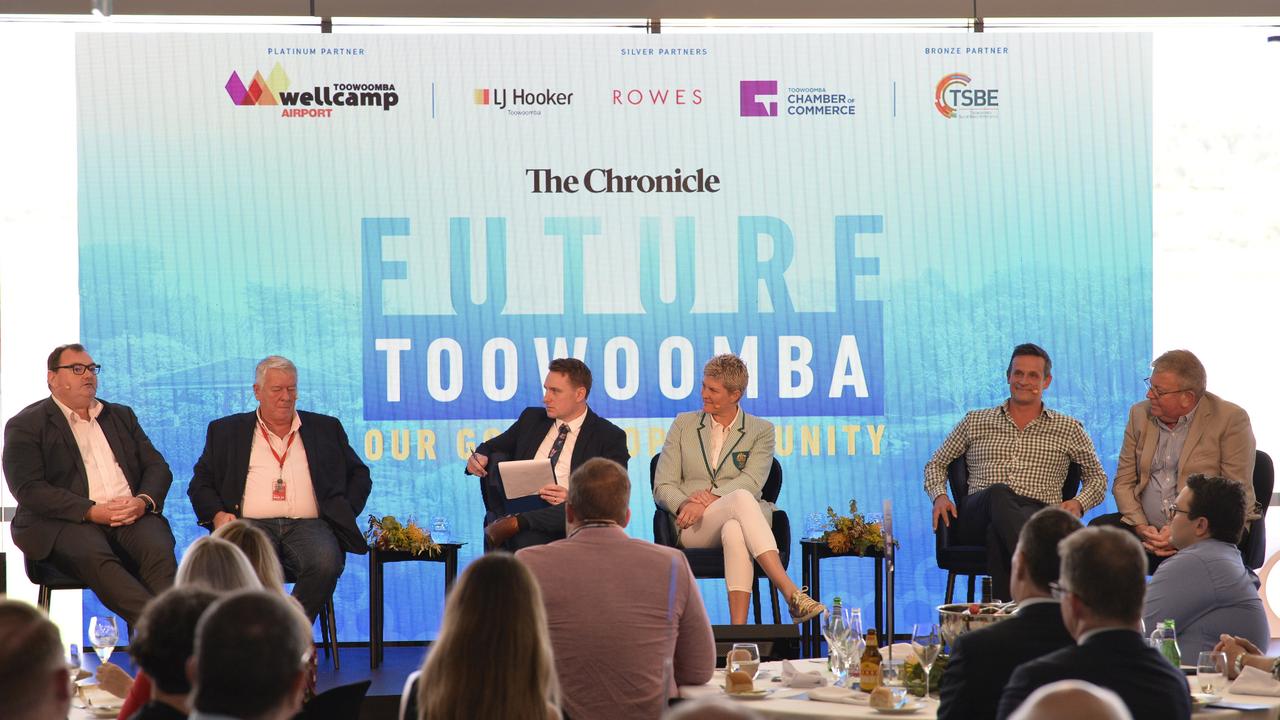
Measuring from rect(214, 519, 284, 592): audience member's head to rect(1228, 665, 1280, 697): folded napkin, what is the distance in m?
2.28

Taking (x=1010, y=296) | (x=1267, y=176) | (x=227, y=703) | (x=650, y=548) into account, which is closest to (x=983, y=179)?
(x=1010, y=296)

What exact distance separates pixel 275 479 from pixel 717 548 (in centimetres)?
184

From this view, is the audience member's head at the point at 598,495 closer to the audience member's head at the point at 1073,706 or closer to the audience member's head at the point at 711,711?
the audience member's head at the point at 1073,706

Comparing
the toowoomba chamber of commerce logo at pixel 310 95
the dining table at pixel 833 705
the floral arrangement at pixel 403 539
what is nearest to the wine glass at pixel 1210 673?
the dining table at pixel 833 705

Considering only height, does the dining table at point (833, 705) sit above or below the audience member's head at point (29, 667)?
below

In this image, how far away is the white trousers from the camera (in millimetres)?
5770

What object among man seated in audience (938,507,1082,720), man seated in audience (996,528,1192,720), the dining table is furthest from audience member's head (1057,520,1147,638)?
the dining table

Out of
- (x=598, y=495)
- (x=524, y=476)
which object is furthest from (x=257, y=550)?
(x=524, y=476)

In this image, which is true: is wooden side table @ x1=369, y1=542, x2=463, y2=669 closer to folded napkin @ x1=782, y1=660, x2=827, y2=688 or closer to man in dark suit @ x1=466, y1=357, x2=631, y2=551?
man in dark suit @ x1=466, y1=357, x2=631, y2=551

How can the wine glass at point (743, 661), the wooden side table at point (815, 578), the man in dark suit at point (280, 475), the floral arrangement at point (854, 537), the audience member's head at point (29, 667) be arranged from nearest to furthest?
1. the audience member's head at point (29, 667)
2. the wine glass at point (743, 661)
3. the wooden side table at point (815, 578)
4. the man in dark suit at point (280, 475)
5. the floral arrangement at point (854, 537)

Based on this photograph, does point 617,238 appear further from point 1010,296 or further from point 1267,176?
point 1267,176

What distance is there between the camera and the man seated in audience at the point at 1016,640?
9.34ft

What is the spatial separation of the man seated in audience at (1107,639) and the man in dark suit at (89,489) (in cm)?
388

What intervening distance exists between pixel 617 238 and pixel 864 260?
1.15m
